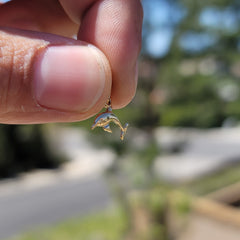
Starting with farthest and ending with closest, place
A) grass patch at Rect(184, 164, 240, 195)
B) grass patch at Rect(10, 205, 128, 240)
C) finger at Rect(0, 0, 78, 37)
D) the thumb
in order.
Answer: grass patch at Rect(184, 164, 240, 195) → grass patch at Rect(10, 205, 128, 240) → finger at Rect(0, 0, 78, 37) → the thumb

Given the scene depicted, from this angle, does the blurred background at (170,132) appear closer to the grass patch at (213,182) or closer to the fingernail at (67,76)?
the grass patch at (213,182)

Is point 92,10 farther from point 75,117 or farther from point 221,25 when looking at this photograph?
point 221,25

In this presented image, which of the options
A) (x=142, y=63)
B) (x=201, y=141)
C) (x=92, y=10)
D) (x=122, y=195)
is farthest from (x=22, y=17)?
(x=201, y=141)

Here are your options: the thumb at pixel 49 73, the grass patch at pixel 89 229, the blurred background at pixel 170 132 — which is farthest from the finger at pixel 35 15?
the grass patch at pixel 89 229

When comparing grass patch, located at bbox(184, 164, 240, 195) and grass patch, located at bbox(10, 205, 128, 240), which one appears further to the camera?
grass patch, located at bbox(184, 164, 240, 195)

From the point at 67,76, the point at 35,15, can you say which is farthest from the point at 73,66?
the point at 35,15

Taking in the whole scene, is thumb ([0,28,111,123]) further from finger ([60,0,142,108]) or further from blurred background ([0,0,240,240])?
blurred background ([0,0,240,240])

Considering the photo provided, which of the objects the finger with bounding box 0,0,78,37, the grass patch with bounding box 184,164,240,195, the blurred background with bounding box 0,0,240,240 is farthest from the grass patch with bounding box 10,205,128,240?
the finger with bounding box 0,0,78,37
